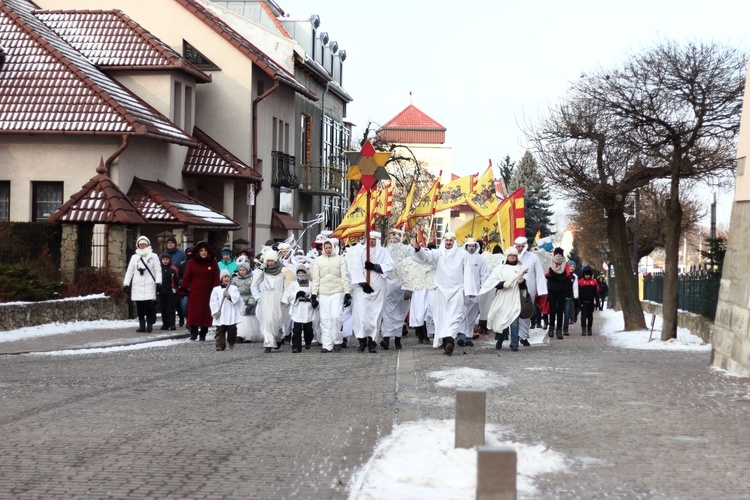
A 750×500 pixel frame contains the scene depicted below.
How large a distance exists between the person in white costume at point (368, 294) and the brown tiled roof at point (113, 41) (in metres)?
16.0

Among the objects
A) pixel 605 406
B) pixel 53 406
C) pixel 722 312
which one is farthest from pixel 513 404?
pixel 722 312

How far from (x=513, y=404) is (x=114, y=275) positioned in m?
16.1

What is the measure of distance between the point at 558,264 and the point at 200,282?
27.5 ft

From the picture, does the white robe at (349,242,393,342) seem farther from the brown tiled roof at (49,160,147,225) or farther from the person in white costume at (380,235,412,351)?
the brown tiled roof at (49,160,147,225)

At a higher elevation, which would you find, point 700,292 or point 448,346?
point 700,292

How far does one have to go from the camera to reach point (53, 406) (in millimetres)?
11219

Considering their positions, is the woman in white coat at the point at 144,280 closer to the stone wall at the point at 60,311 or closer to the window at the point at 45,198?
the stone wall at the point at 60,311

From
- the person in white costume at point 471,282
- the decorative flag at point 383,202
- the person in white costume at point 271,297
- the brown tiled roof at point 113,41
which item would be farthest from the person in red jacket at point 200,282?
the brown tiled roof at point 113,41

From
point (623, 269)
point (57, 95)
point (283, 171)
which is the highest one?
point (57, 95)

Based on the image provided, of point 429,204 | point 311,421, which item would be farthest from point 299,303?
point 429,204

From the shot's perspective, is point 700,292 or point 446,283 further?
point 700,292

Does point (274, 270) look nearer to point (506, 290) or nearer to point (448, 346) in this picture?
point (448, 346)

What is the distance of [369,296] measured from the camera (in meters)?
19.5

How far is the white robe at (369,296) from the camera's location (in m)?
19.3
